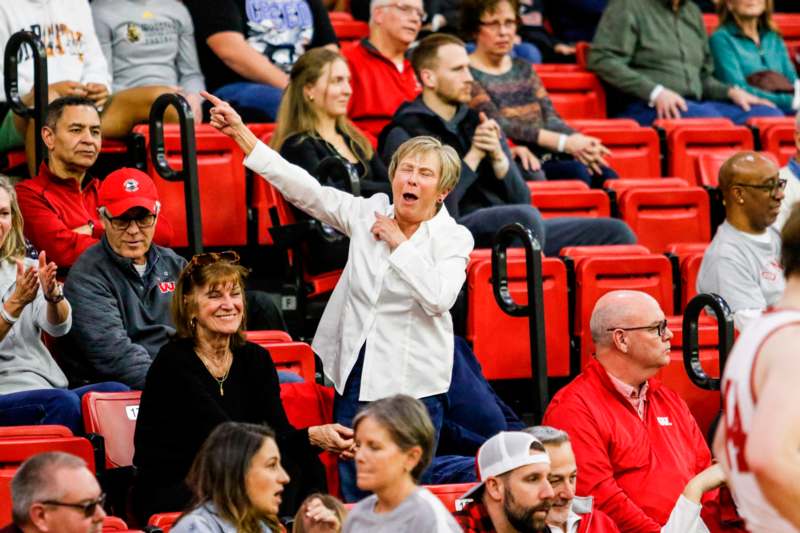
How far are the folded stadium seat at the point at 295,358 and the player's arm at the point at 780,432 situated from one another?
2.68 meters

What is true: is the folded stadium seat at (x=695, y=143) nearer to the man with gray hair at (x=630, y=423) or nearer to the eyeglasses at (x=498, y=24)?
the eyeglasses at (x=498, y=24)

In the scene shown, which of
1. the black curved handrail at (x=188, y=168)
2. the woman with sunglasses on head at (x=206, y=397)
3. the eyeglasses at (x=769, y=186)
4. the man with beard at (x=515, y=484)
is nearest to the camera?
the man with beard at (x=515, y=484)

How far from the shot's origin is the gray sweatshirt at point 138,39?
282 inches

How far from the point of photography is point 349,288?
527 cm

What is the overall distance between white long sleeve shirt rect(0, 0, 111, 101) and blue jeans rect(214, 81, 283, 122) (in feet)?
2.00

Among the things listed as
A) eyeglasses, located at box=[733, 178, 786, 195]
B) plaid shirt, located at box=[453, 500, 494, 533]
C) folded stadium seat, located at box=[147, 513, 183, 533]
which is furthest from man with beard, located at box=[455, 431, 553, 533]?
eyeglasses, located at box=[733, 178, 786, 195]

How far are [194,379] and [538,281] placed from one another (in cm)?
138

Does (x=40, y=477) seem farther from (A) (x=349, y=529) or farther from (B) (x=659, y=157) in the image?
(B) (x=659, y=157)

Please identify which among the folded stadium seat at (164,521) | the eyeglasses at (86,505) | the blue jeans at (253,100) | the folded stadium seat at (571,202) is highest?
the blue jeans at (253,100)

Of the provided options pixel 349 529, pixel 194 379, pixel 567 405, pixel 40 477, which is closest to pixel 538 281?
pixel 567 405

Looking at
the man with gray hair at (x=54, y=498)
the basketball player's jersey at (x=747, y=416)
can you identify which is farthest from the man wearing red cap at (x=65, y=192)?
the basketball player's jersey at (x=747, y=416)

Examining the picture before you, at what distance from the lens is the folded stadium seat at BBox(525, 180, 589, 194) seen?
283 inches

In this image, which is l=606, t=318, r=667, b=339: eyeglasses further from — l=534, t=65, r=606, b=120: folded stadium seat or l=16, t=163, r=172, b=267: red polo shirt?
l=534, t=65, r=606, b=120: folded stadium seat

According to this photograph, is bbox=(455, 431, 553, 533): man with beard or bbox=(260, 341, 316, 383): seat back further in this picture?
bbox=(260, 341, 316, 383): seat back
